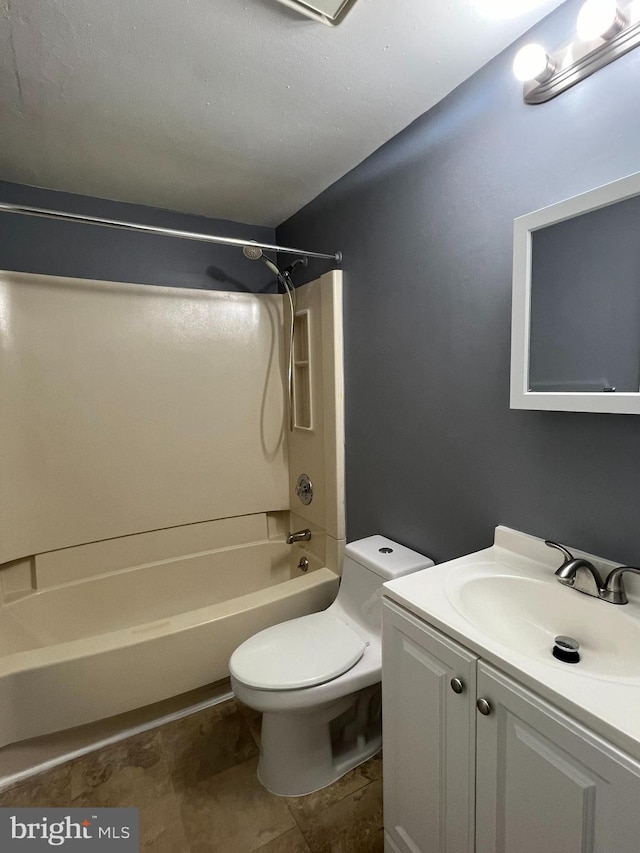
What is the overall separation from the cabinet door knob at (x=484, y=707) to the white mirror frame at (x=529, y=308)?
678 millimetres

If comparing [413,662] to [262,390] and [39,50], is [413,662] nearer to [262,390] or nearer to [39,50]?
[262,390]

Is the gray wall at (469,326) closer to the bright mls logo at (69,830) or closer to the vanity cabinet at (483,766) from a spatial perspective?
the vanity cabinet at (483,766)

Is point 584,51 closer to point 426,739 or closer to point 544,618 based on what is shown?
point 544,618

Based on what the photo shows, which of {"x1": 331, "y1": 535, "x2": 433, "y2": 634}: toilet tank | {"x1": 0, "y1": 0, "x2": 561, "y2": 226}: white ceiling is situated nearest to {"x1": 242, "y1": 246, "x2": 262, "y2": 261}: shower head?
{"x1": 0, "y1": 0, "x2": 561, "y2": 226}: white ceiling

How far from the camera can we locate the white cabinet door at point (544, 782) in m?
0.65

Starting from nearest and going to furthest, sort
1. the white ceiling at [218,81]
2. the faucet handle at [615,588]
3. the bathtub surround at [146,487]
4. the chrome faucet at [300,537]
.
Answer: the faucet handle at [615,588], the white ceiling at [218,81], the bathtub surround at [146,487], the chrome faucet at [300,537]

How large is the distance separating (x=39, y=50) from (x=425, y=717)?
2.07 m

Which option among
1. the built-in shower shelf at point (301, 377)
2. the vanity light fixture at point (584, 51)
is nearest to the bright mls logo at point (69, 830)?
the built-in shower shelf at point (301, 377)

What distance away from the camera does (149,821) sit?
55.7 inches

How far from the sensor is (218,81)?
4.35 ft

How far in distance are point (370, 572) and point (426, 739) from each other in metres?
0.67

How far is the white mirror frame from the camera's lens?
0.92 meters

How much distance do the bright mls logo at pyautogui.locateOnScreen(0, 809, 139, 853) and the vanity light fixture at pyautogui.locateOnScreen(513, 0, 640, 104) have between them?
247 cm

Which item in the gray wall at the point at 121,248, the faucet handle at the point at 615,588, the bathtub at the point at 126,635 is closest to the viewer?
the faucet handle at the point at 615,588
